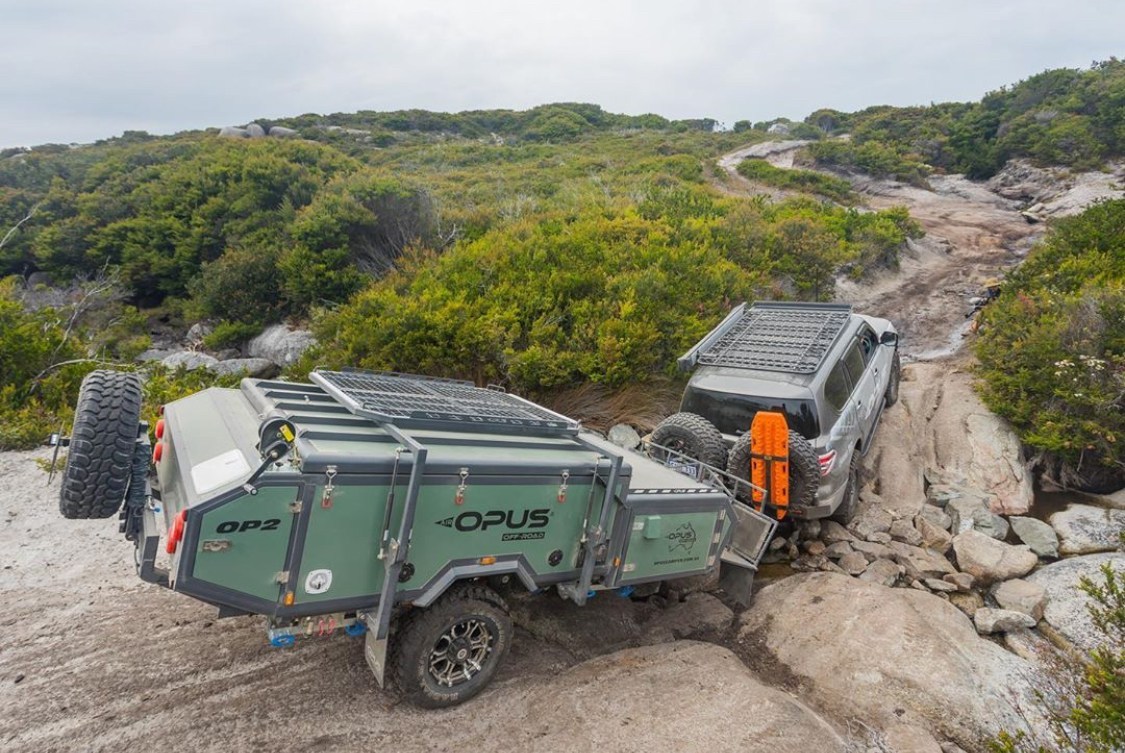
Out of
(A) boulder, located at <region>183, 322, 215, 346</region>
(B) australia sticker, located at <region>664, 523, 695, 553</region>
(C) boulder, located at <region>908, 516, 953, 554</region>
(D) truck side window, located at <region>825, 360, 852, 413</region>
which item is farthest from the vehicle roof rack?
(A) boulder, located at <region>183, 322, 215, 346</region>

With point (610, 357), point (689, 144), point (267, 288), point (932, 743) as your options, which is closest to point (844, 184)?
point (689, 144)

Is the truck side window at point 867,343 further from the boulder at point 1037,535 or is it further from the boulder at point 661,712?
the boulder at point 661,712

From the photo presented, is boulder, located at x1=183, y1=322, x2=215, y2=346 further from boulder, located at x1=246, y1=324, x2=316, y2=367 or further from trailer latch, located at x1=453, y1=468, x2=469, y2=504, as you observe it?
trailer latch, located at x1=453, y1=468, x2=469, y2=504

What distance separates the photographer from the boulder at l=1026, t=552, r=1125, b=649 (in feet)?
16.4

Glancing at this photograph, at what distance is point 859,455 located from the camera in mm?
7297

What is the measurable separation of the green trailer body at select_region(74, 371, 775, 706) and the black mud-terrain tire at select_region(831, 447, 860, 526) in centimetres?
262

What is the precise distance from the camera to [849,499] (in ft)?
22.8

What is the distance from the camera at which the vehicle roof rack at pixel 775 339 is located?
23.3 ft

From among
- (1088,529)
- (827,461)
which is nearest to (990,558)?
(1088,529)

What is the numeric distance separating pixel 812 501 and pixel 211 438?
5331 mm

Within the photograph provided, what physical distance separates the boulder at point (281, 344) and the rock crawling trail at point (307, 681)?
706cm

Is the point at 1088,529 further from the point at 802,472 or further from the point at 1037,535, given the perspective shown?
the point at 802,472

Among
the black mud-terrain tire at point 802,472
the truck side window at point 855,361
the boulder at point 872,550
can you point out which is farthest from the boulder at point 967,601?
the truck side window at point 855,361

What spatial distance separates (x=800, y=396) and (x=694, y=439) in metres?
1.25
